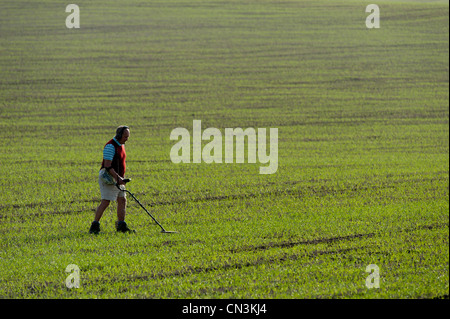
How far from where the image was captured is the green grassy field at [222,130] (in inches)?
384

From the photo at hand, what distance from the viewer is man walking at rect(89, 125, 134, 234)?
39.7ft

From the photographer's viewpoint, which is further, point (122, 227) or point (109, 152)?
point (122, 227)

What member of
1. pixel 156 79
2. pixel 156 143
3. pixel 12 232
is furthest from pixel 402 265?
pixel 156 79

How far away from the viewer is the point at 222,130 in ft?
101

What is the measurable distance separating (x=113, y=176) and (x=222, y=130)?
61.9 feet

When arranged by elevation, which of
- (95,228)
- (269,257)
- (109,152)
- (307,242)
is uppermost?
(109,152)

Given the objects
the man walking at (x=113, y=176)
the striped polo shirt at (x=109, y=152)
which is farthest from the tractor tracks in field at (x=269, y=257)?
the striped polo shirt at (x=109, y=152)

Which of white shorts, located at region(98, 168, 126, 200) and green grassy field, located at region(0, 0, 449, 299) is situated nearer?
green grassy field, located at region(0, 0, 449, 299)

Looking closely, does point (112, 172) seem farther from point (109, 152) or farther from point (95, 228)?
point (95, 228)

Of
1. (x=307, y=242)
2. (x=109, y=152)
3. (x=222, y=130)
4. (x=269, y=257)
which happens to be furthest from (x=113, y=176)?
(x=222, y=130)

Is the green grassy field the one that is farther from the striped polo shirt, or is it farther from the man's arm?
the striped polo shirt

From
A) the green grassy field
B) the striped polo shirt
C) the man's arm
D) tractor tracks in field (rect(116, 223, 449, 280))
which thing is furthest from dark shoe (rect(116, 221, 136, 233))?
tractor tracks in field (rect(116, 223, 449, 280))

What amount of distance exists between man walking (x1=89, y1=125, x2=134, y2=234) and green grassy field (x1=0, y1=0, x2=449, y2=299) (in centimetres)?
38

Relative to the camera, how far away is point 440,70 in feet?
151
